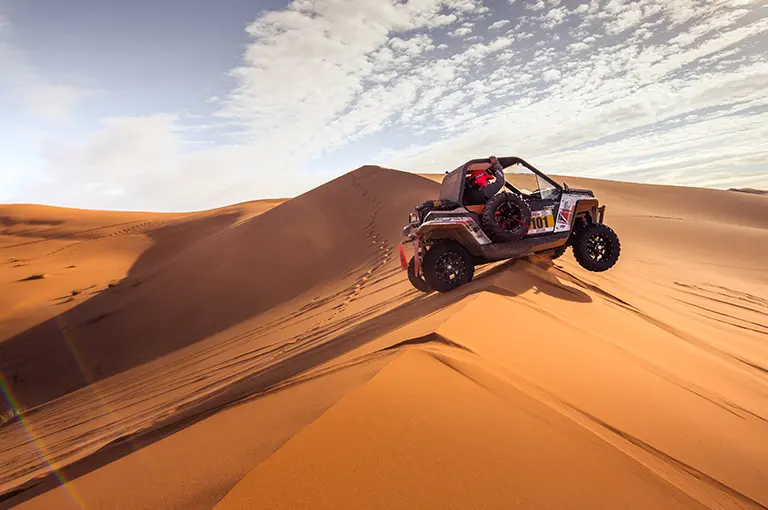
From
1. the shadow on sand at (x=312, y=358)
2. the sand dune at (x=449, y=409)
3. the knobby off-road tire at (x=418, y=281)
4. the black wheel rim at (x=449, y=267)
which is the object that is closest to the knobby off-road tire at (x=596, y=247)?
the sand dune at (x=449, y=409)

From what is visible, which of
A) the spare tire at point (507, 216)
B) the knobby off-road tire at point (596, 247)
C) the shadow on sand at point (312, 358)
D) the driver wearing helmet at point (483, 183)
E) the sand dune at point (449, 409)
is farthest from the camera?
the knobby off-road tire at point (596, 247)

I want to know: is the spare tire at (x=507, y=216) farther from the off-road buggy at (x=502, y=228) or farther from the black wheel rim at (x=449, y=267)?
the black wheel rim at (x=449, y=267)

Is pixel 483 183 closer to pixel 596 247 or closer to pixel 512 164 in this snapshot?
pixel 512 164

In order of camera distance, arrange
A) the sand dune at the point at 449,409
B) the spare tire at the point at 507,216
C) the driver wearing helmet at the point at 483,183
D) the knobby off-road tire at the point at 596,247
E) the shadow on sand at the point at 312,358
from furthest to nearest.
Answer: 1. the knobby off-road tire at the point at 596,247
2. the driver wearing helmet at the point at 483,183
3. the spare tire at the point at 507,216
4. the shadow on sand at the point at 312,358
5. the sand dune at the point at 449,409

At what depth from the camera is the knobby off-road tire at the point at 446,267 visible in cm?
600

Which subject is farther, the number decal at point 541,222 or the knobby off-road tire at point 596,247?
the knobby off-road tire at point 596,247

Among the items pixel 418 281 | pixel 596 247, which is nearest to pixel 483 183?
pixel 418 281

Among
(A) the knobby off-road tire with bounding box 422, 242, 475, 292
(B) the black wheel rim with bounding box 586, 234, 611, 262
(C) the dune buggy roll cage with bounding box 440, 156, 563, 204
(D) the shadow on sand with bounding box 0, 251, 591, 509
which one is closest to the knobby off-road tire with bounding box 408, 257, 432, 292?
(D) the shadow on sand with bounding box 0, 251, 591, 509

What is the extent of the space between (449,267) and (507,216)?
114cm

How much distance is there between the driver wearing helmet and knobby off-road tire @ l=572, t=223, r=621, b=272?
1663 millimetres

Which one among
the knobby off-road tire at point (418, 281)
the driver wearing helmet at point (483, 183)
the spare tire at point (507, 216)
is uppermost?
the driver wearing helmet at point (483, 183)

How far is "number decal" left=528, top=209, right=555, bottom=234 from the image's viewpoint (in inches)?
247

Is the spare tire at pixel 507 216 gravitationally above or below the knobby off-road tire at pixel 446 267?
above

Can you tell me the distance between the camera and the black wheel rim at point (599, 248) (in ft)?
21.8
